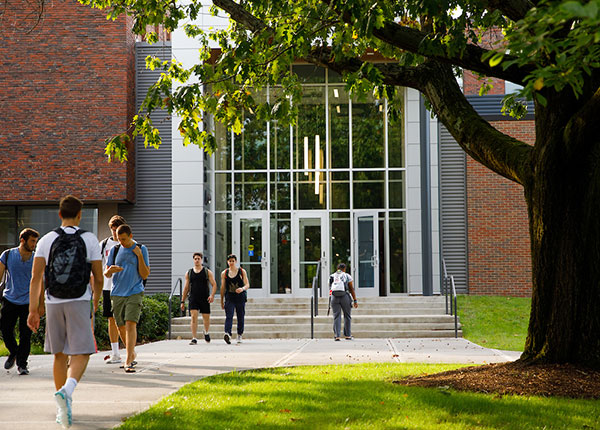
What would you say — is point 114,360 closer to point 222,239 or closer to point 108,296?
point 108,296

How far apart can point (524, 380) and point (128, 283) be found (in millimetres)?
5008

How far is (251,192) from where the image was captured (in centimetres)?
Answer: 2562

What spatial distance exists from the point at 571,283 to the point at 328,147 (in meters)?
17.6

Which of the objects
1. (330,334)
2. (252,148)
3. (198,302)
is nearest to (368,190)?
(252,148)

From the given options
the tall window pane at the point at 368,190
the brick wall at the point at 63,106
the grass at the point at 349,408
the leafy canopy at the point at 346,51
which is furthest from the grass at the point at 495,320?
the brick wall at the point at 63,106

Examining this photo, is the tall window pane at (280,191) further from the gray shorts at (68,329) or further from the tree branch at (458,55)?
the gray shorts at (68,329)

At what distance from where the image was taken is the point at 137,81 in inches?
990

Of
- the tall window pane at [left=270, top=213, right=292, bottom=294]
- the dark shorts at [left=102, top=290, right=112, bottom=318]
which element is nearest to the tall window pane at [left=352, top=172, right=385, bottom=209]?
the tall window pane at [left=270, top=213, right=292, bottom=294]

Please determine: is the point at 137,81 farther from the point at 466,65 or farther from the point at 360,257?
the point at 466,65

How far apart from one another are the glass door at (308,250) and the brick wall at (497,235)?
459cm

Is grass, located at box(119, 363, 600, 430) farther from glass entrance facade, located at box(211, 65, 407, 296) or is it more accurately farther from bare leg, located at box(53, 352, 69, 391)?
glass entrance facade, located at box(211, 65, 407, 296)

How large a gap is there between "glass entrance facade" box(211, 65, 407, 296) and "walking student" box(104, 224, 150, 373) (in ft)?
48.4

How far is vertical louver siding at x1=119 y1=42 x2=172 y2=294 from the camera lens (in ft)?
81.2

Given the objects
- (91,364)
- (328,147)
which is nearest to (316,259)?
(328,147)
